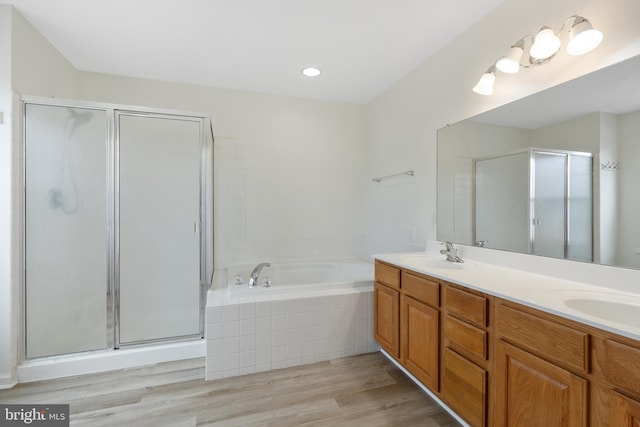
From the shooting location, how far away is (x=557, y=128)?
1539mm

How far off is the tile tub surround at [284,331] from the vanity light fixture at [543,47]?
1805mm

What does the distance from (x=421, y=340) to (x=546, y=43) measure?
176 cm

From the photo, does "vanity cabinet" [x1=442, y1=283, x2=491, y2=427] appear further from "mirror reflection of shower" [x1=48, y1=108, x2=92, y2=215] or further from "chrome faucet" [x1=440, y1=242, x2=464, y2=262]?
"mirror reflection of shower" [x1=48, y1=108, x2=92, y2=215]

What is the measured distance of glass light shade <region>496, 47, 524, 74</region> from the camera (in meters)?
1.64

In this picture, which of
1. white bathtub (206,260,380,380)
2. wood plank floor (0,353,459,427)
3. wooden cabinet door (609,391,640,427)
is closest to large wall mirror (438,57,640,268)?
wooden cabinet door (609,391,640,427)

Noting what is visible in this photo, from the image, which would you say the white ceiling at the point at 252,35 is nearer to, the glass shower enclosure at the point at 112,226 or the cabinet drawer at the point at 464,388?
the glass shower enclosure at the point at 112,226

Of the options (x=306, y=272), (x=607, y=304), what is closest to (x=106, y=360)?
(x=306, y=272)

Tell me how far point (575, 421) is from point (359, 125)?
3240 mm

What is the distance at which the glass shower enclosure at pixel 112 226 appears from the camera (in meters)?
2.08

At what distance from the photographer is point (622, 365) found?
0.87 meters

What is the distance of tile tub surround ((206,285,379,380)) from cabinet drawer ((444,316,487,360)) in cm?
94

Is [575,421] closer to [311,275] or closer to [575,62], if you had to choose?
[575,62]

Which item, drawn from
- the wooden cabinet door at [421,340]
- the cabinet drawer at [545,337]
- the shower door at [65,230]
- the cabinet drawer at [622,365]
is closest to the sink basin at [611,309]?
the cabinet drawer at [545,337]

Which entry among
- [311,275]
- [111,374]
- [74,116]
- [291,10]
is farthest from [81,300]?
[291,10]
